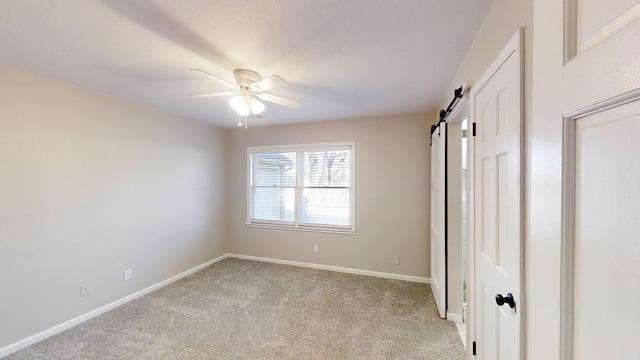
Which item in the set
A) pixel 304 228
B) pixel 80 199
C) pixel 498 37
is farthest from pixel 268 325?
pixel 498 37

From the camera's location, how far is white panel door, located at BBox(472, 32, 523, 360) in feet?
3.46

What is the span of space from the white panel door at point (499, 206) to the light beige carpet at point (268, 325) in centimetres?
91

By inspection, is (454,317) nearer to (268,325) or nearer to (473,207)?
(473,207)

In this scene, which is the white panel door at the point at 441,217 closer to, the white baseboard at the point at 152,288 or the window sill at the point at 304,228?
the white baseboard at the point at 152,288

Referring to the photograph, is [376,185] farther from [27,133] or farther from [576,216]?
[27,133]

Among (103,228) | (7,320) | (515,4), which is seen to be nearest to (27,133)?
(103,228)

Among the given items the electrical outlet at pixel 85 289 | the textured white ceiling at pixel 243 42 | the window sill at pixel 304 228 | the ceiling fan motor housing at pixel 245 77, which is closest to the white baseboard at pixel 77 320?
the electrical outlet at pixel 85 289

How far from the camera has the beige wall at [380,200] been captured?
350 centimetres

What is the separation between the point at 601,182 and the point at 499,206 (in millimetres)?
936

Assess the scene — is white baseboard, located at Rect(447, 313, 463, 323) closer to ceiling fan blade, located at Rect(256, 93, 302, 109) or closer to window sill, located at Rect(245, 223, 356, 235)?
window sill, located at Rect(245, 223, 356, 235)

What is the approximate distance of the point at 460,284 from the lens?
8.31 ft

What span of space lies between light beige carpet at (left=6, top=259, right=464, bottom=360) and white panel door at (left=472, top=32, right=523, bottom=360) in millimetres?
913

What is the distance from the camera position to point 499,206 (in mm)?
1245

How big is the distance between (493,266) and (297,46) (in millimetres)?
1845
